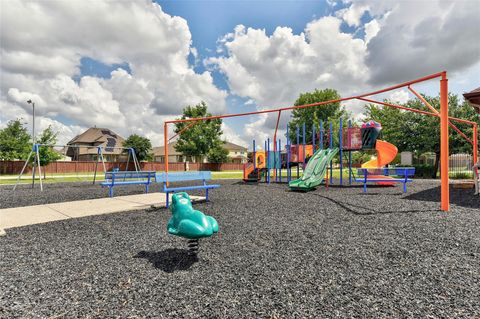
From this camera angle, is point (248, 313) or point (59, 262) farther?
point (59, 262)

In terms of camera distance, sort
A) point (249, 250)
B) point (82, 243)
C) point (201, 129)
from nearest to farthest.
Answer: point (249, 250), point (82, 243), point (201, 129)

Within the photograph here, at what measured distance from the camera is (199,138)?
49.1 meters

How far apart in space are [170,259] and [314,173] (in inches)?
421

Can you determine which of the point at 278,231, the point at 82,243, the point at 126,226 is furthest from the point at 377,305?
the point at 126,226

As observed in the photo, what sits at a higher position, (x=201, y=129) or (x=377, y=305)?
(x=201, y=129)

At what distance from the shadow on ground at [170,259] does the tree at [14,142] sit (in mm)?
39647

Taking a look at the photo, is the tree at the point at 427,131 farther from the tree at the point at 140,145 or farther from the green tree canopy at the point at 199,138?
the tree at the point at 140,145

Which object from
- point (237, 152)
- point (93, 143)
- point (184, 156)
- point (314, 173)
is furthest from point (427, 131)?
point (237, 152)

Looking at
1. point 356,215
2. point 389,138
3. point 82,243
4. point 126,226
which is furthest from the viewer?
point 389,138

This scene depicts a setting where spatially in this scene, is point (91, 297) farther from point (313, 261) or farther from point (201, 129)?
point (201, 129)

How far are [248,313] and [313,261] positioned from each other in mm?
1452

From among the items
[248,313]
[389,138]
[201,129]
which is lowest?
[248,313]

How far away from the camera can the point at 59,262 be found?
3686 millimetres

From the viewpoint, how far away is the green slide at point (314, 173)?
40.3 feet
